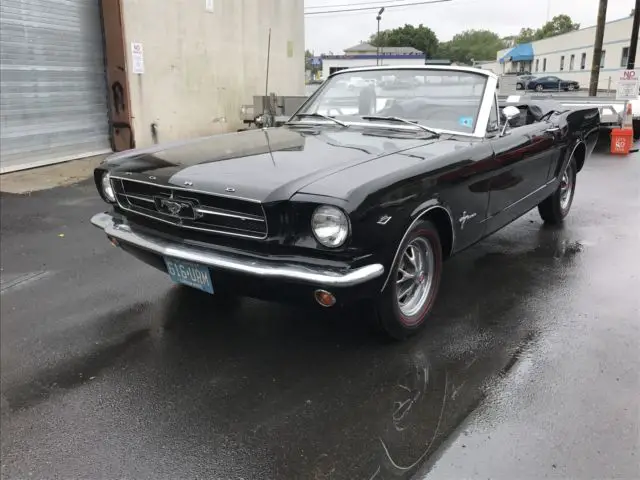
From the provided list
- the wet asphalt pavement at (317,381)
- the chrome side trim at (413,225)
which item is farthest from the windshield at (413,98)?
the wet asphalt pavement at (317,381)

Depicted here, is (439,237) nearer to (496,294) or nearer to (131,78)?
(496,294)

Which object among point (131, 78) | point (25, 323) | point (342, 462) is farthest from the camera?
point (131, 78)

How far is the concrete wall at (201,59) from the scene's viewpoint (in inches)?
411

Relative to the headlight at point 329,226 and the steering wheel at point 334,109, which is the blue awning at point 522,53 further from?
the headlight at point 329,226

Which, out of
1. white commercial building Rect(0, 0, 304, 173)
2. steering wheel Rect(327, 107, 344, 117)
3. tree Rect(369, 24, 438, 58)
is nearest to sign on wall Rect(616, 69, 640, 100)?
white commercial building Rect(0, 0, 304, 173)

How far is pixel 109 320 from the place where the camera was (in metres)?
3.85

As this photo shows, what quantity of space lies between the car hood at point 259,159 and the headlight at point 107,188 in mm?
94

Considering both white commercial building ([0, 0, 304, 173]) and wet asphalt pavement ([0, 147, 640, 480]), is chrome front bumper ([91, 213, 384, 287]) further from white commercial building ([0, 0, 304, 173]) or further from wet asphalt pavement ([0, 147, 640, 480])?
white commercial building ([0, 0, 304, 173])

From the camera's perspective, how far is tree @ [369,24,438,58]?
92625 mm

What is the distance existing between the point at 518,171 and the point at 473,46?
118970mm

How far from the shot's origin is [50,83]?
30.5 ft

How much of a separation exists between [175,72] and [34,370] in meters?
9.00

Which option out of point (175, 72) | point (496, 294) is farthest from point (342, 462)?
point (175, 72)

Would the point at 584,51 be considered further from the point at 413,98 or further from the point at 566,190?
the point at 413,98
